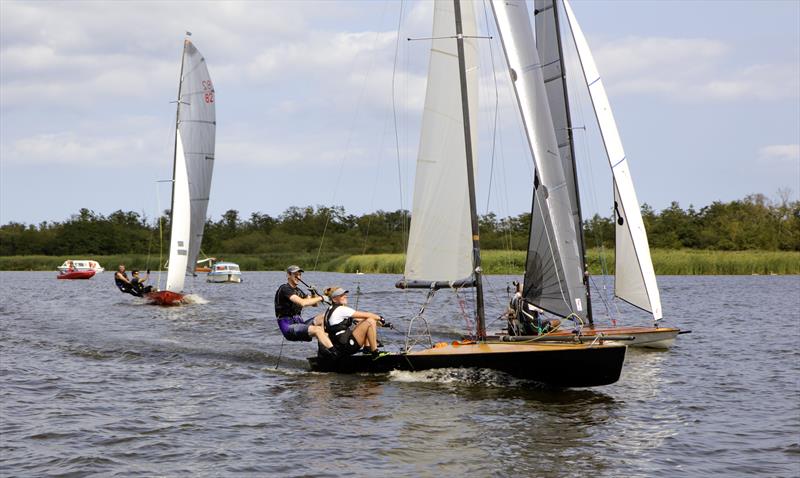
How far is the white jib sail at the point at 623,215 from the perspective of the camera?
19984 millimetres

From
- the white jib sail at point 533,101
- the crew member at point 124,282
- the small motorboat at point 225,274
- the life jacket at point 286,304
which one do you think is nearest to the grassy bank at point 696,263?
the small motorboat at point 225,274

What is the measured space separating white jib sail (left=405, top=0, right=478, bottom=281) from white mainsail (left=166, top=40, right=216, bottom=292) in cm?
2287

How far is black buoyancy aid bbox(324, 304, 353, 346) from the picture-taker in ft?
54.0

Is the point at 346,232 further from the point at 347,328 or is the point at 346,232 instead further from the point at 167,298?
the point at 347,328

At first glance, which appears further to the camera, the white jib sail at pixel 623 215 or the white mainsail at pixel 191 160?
the white mainsail at pixel 191 160

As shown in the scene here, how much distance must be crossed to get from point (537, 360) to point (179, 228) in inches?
982

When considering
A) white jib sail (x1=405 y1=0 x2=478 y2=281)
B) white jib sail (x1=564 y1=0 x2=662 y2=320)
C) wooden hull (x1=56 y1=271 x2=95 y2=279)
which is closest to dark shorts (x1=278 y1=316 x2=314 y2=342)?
white jib sail (x1=405 y1=0 x2=478 y2=281)

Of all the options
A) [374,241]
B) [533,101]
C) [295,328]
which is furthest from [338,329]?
[374,241]

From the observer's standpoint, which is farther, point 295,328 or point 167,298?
point 167,298

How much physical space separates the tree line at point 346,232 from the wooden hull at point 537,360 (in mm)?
64189

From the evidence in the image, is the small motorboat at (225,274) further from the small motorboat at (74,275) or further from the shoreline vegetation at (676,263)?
the small motorboat at (74,275)

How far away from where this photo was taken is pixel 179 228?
36.8 metres

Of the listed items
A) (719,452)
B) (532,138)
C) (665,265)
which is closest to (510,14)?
(532,138)

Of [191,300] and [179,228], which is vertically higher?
[179,228]
